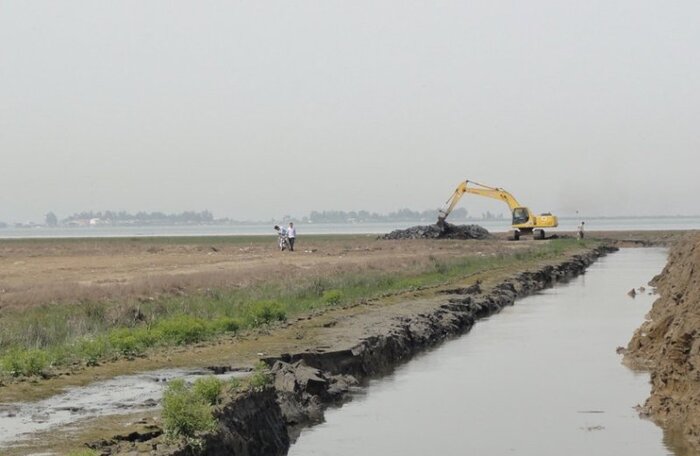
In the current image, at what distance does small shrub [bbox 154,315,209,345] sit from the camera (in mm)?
20578

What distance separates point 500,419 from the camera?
1727 centimetres

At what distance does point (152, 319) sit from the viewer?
2398 cm

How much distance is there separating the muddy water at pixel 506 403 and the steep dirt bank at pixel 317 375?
395mm

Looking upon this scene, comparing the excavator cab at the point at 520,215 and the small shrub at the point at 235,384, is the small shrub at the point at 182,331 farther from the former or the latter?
the excavator cab at the point at 520,215

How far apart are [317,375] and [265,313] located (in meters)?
5.91

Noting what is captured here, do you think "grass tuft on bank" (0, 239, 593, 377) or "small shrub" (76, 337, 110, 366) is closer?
"small shrub" (76, 337, 110, 366)

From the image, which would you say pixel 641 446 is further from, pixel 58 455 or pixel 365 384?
pixel 58 455

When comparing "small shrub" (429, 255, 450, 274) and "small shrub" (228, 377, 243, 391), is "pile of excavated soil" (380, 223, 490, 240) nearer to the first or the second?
"small shrub" (429, 255, 450, 274)

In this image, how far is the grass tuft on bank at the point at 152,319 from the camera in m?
18.0

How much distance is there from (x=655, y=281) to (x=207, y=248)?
3251 centimetres

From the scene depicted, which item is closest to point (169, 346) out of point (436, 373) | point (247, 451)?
point (436, 373)

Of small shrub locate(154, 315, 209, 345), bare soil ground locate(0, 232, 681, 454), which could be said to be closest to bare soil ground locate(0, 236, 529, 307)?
bare soil ground locate(0, 232, 681, 454)

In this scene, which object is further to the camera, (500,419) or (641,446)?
(500,419)

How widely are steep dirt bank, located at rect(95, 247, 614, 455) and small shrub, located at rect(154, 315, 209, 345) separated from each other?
2398 millimetres
